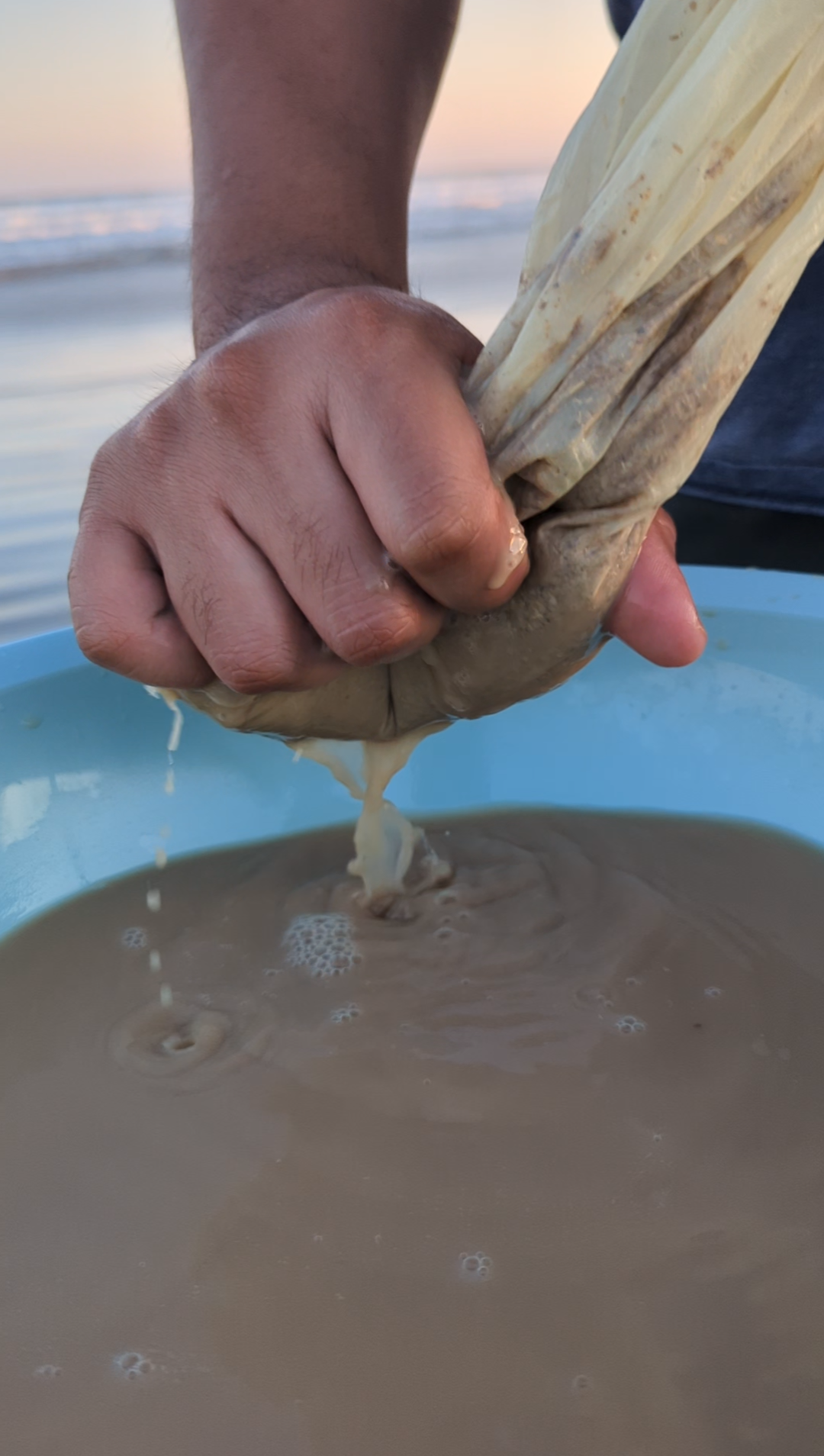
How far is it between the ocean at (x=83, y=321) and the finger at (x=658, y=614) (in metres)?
0.43

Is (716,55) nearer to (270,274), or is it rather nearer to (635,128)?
(635,128)

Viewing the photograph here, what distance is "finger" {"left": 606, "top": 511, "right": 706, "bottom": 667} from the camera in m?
0.69

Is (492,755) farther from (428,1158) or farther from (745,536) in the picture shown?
(428,1158)

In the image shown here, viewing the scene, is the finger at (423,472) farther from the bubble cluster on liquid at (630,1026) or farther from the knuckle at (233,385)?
the bubble cluster on liquid at (630,1026)

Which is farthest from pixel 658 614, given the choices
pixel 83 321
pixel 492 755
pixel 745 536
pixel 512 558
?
pixel 83 321

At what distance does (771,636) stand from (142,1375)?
2.86ft

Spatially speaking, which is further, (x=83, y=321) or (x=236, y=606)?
(x=83, y=321)

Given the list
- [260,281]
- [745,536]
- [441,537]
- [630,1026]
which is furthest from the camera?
[745,536]

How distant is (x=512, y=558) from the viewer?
1.96 feet

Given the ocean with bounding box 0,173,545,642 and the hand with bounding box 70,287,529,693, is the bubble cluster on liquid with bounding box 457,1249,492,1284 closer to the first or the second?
the hand with bounding box 70,287,529,693

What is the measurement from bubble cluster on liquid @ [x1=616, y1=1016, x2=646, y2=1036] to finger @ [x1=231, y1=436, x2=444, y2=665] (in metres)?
0.43

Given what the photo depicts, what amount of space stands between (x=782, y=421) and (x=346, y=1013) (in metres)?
0.75

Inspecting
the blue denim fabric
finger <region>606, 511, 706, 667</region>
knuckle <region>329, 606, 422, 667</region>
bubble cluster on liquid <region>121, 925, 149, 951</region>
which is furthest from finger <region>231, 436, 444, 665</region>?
the blue denim fabric

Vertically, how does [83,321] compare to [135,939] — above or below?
below
